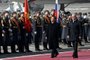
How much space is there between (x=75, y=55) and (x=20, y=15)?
349cm

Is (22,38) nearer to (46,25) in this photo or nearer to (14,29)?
(14,29)

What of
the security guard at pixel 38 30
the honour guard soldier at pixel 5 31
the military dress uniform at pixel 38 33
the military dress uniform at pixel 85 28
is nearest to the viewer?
the honour guard soldier at pixel 5 31

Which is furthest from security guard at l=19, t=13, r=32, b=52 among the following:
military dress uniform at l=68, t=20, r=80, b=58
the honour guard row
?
military dress uniform at l=68, t=20, r=80, b=58

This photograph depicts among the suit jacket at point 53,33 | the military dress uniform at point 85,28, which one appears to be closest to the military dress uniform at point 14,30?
the suit jacket at point 53,33

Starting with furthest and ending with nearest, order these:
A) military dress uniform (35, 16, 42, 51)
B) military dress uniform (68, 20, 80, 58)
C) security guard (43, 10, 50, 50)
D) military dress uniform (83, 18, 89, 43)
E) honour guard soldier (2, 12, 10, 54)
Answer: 1. military dress uniform (83, 18, 89, 43)
2. military dress uniform (35, 16, 42, 51)
3. security guard (43, 10, 50, 50)
4. honour guard soldier (2, 12, 10, 54)
5. military dress uniform (68, 20, 80, 58)

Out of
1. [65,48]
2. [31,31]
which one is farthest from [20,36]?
[65,48]

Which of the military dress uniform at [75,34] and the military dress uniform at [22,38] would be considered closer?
the military dress uniform at [75,34]

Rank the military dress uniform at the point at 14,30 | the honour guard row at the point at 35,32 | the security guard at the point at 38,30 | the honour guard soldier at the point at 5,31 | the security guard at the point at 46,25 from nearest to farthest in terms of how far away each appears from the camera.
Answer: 1. the honour guard row at the point at 35,32
2. the honour guard soldier at the point at 5,31
3. the military dress uniform at the point at 14,30
4. the security guard at the point at 46,25
5. the security guard at the point at 38,30

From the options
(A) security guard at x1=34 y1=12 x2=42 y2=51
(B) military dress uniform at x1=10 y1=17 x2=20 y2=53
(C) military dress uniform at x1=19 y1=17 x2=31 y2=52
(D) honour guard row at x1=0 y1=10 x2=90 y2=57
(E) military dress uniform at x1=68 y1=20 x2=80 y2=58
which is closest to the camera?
(E) military dress uniform at x1=68 y1=20 x2=80 y2=58

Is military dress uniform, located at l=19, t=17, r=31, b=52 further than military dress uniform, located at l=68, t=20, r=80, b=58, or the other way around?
military dress uniform, located at l=19, t=17, r=31, b=52

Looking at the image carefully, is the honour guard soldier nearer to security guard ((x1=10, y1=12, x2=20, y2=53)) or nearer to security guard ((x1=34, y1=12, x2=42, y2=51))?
security guard ((x1=10, y1=12, x2=20, y2=53))

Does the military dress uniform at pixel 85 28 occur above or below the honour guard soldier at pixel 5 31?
below

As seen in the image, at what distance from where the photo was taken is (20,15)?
24.8 meters

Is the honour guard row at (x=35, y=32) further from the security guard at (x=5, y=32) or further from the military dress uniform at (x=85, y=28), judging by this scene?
the military dress uniform at (x=85, y=28)
